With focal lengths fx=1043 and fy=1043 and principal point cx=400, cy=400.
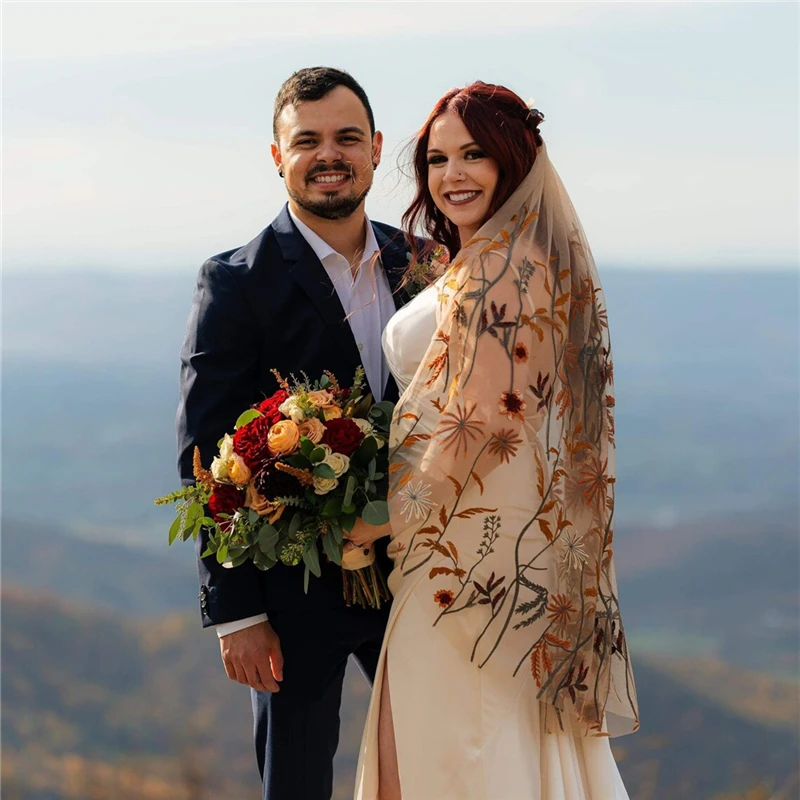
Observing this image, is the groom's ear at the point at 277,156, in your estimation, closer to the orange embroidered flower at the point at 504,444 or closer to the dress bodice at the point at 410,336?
the dress bodice at the point at 410,336

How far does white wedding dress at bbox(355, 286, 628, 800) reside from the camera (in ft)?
8.99

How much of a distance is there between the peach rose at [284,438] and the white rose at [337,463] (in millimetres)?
94

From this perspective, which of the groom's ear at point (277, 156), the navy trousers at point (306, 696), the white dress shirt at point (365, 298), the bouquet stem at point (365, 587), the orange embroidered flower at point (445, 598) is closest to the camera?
the orange embroidered flower at point (445, 598)

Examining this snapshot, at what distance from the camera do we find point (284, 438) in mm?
2652

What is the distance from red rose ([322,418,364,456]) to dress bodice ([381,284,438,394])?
0.25 meters

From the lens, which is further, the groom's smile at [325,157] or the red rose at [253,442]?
the groom's smile at [325,157]

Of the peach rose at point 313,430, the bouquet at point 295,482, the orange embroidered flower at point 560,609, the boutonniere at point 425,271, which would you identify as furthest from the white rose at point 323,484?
the boutonniere at point 425,271

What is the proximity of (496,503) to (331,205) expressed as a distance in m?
1.11

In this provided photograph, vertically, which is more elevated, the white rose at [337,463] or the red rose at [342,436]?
the red rose at [342,436]

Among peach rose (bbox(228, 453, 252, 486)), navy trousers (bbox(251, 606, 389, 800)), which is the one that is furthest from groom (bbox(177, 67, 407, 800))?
peach rose (bbox(228, 453, 252, 486))

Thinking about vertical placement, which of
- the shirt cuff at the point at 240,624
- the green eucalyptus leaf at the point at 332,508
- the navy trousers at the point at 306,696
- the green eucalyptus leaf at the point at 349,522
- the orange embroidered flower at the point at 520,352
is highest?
the orange embroidered flower at the point at 520,352

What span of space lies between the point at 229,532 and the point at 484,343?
852 mm

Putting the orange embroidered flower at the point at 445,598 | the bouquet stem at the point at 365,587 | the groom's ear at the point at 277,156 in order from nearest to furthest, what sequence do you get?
1. the orange embroidered flower at the point at 445,598
2. the bouquet stem at the point at 365,587
3. the groom's ear at the point at 277,156

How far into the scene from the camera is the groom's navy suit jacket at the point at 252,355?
3057 mm
